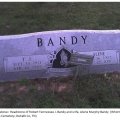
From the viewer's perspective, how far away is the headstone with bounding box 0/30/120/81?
552 cm

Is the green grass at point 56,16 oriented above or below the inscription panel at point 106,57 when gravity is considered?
above

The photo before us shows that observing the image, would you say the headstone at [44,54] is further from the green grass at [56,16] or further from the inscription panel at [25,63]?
the green grass at [56,16]

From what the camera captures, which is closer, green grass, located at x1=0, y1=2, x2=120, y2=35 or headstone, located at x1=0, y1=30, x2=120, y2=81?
headstone, located at x1=0, y1=30, x2=120, y2=81

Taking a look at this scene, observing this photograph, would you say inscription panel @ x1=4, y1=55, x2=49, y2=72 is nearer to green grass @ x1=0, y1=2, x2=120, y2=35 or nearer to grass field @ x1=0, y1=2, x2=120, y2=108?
grass field @ x1=0, y1=2, x2=120, y2=108

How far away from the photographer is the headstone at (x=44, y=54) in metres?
5.52

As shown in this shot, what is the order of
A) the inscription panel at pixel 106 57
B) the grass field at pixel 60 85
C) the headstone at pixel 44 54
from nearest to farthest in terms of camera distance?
1. the grass field at pixel 60 85
2. the headstone at pixel 44 54
3. the inscription panel at pixel 106 57

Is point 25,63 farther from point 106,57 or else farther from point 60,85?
point 106,57

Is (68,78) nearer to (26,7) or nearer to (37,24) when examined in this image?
(37,24)

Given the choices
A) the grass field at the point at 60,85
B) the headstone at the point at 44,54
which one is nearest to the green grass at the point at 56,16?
the grass field at the point at 60,85

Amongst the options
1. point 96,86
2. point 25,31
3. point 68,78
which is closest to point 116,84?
point 96,86

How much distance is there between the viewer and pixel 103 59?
18.7 ft

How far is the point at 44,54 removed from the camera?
553cm

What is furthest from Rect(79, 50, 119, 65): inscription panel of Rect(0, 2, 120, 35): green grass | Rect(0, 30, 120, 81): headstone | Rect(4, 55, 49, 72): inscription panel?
Rect(0, 2, 120, 35): green grass

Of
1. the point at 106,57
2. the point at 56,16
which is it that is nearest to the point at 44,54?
the point at 106,57
